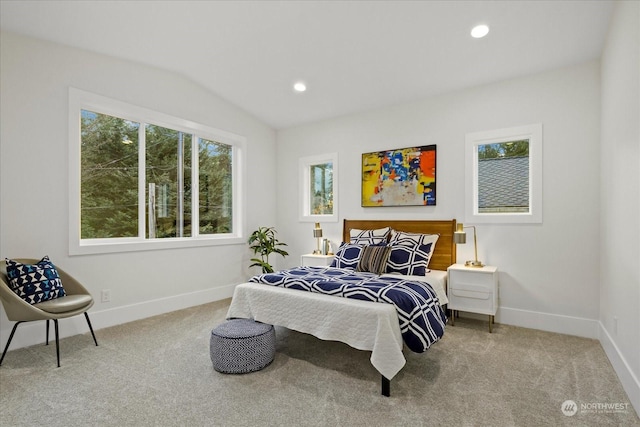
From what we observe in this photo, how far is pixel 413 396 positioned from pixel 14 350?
11.0ft

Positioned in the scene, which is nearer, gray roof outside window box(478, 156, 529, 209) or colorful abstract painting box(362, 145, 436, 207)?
gray roof outside window box(478, 156, 529, 209)

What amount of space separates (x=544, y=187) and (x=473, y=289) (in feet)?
4.27

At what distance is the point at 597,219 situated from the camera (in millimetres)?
3295

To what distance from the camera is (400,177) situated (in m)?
4.48

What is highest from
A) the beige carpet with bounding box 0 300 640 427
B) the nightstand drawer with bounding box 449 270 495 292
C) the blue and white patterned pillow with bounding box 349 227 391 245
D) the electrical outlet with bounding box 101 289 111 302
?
the blue and white patterned pillow with bounding box 349 227 391 245

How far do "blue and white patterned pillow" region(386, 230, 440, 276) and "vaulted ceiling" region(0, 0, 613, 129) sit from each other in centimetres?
184

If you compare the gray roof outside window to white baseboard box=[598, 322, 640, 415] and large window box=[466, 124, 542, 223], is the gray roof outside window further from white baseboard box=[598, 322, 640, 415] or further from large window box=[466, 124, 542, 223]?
white baseboard box=[598, 322, 640, 415]

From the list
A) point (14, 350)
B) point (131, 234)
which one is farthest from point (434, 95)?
point (14, 350)

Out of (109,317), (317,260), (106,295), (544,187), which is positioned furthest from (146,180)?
(544,187)

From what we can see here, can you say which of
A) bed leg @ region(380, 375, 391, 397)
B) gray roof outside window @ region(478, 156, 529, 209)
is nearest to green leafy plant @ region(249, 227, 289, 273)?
gray roof outside window @ region(478, 156, 529, 209)

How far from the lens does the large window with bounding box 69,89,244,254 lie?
11.8ft

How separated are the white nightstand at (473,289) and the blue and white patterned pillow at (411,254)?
0.33 metres

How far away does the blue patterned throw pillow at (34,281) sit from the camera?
2740mm

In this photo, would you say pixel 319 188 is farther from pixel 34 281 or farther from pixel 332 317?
pixel 34 281
